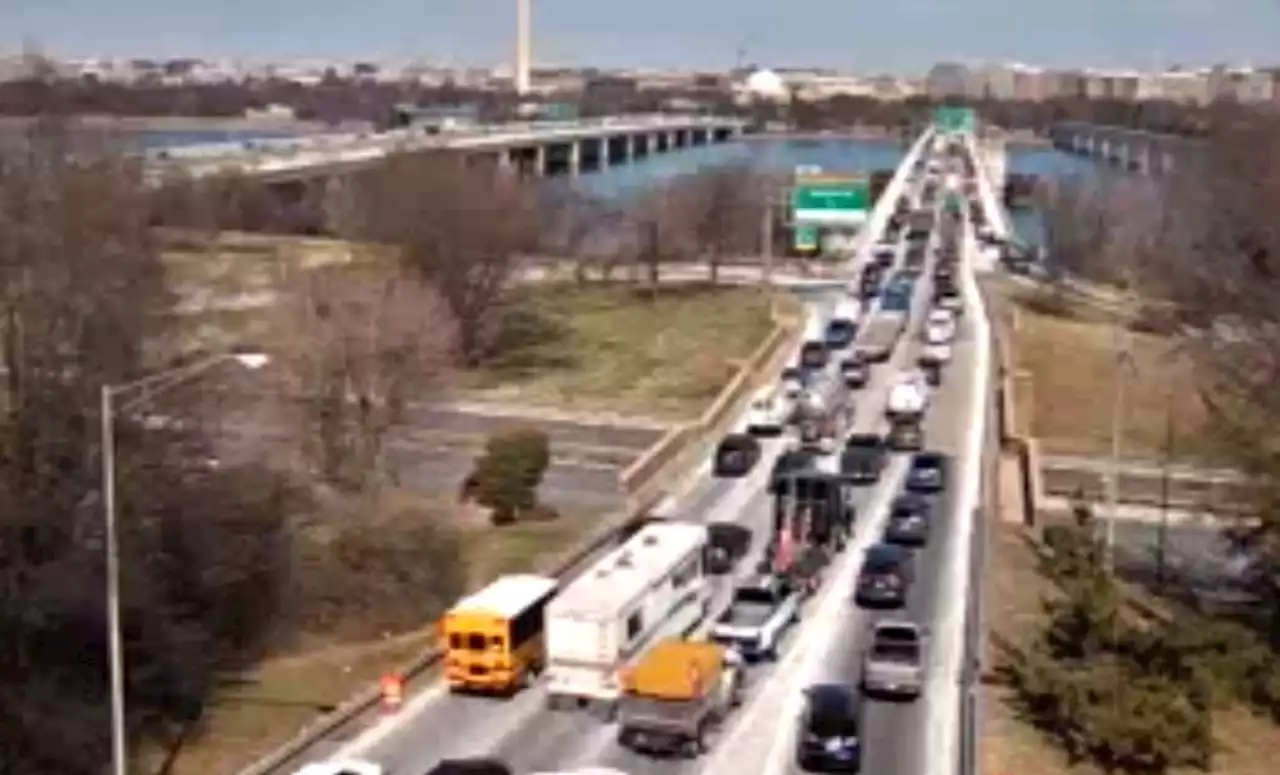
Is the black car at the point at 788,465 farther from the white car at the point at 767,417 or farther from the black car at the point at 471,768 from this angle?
the black car at the point at 471,768

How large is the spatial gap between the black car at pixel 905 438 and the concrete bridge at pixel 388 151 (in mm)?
27580

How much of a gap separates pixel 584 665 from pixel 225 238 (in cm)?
5351

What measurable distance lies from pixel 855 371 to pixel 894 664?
102ft

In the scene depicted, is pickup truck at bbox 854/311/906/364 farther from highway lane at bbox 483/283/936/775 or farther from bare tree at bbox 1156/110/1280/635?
highway lane at bbox 483/283/936/775

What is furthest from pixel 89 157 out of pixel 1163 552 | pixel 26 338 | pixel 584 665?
pixel 1163 552

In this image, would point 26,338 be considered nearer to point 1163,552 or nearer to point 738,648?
point 738,648

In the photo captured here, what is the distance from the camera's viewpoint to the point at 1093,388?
59031 millimetres

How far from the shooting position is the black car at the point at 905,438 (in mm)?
47781

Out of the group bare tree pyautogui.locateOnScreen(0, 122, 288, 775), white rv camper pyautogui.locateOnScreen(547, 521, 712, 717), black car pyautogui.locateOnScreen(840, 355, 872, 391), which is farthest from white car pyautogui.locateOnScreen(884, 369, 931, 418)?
bare tree pyautogui.locateOnScreen(0, 122, 288, 775)

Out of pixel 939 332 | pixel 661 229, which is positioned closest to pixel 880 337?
pixel 939 332

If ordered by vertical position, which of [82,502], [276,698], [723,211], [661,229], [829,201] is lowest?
[276,698]

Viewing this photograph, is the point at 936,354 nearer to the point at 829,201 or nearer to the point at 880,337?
the point at 880,337

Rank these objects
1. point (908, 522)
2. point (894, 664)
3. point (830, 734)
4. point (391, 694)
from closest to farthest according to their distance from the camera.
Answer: point (830, 734)
point (391, 694)
point (894, 664)
point (908, 522)

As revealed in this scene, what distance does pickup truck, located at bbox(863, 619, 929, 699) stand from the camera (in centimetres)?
2756
